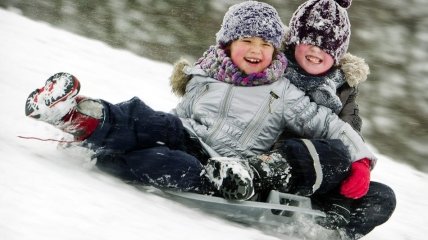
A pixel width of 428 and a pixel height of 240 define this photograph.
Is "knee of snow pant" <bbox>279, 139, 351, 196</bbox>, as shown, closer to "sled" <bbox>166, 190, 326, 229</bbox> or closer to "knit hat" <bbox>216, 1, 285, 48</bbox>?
"sled" <bbox>166, 190, 326, 229</bbox>

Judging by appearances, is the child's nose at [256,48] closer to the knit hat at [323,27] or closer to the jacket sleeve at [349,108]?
the knit hat at [323,27]

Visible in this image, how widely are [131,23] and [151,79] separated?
4.38 metres

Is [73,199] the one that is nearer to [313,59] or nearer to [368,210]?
[368,210]

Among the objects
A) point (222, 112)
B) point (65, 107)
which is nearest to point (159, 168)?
point (65, 107)

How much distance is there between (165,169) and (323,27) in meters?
1.10

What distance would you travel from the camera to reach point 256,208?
6.15ft

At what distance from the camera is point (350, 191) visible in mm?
2039

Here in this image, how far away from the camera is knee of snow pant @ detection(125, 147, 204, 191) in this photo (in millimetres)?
1869

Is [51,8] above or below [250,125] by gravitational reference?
above

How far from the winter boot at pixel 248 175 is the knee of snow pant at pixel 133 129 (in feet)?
0.68

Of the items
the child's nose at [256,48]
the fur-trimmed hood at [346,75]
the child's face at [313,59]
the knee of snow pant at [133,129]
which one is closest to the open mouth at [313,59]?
the child's face at [313,59]

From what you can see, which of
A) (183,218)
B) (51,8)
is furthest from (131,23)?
(183,218)

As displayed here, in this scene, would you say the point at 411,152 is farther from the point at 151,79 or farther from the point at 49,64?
the point at 49,64

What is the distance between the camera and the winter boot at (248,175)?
71.2 inches
